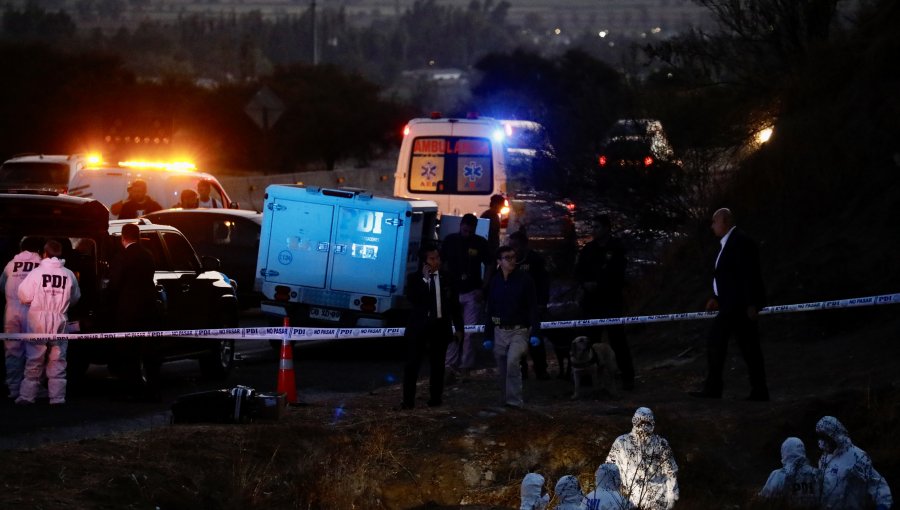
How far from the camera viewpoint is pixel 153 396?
583 inches

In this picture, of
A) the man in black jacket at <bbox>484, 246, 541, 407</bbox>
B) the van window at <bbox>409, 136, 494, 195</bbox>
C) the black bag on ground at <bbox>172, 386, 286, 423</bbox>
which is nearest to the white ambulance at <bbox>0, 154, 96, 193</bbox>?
the van window at <bbox>409, 136, 494, 195</bbox>

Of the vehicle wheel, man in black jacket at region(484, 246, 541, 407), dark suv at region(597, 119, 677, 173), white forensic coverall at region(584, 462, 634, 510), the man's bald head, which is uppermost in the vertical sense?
dark suv at region(597, 119, 677, 173)

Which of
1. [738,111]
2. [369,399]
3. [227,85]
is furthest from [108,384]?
[227,85]

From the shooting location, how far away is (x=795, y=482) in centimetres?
1013

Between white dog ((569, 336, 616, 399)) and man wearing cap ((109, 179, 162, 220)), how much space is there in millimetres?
9486

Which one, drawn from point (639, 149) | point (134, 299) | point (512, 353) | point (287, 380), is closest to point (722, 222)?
point (512, 353)

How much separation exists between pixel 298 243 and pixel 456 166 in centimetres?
786

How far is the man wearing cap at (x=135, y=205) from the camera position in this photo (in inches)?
880

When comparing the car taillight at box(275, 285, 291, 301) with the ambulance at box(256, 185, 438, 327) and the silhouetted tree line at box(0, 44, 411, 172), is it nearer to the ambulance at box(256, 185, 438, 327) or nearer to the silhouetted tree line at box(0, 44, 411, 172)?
the ambulance at box(256, 185, 438, 327)

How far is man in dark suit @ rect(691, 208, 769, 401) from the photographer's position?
13.5 m

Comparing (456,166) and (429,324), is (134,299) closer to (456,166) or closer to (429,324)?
(429,324)

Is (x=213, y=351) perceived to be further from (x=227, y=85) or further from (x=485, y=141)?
(x=227, y=85)

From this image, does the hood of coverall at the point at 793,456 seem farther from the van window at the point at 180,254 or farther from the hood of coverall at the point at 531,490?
the van window at the point at 180,254

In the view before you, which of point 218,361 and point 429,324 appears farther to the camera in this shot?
point 218,361
